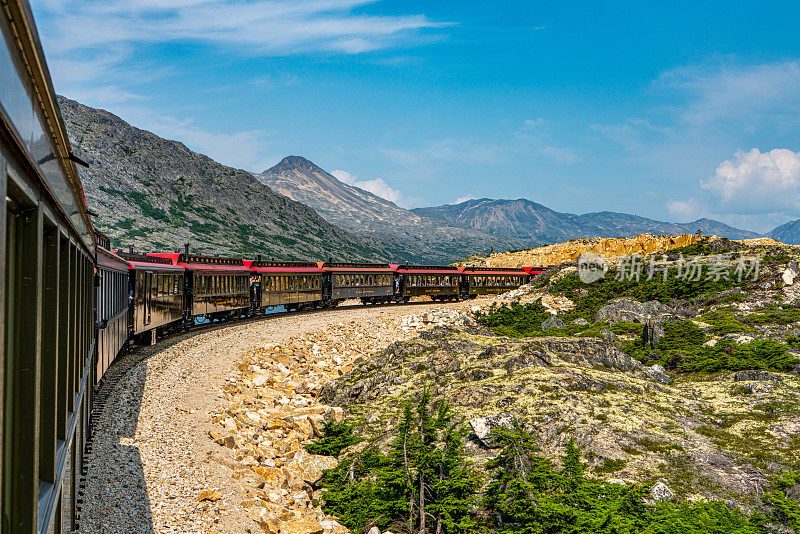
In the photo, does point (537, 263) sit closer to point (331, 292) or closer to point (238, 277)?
point (331, 292)

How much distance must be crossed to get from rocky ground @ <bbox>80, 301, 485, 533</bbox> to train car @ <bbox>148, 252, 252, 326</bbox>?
3697 millimetres

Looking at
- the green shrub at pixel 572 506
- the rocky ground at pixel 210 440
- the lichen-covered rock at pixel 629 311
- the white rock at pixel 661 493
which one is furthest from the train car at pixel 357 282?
the white rock at pixel 661 493

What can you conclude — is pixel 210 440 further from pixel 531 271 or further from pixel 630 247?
pixel 630 247

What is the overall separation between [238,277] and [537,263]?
56867 millimetres

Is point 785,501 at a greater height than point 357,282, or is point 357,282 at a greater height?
point 357,282

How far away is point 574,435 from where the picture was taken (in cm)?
1248

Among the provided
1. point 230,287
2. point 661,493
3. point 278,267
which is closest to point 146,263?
point 230,287

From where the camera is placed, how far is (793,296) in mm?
31406

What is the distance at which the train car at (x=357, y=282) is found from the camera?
147ft

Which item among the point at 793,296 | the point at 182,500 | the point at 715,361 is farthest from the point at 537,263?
the point at 182,500

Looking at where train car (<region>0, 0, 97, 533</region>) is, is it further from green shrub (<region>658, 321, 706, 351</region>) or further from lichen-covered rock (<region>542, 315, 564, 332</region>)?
lichen-covered rock (<region>542, 315, 564, 332</region>)

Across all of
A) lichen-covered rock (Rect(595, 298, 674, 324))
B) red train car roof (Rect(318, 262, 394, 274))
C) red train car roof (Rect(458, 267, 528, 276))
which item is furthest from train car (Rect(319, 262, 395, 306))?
lichen-covered rock (Rect(595, 298, 674, 324))

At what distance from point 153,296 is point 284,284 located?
54.4 feet

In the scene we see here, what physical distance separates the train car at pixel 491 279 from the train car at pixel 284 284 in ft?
57.6
